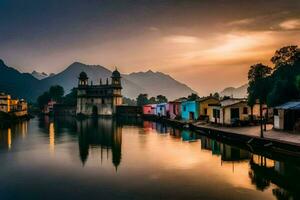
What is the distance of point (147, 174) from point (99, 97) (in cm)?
9842

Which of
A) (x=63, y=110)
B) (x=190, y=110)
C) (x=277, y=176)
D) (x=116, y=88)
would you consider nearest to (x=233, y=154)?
(x=277, y=176)

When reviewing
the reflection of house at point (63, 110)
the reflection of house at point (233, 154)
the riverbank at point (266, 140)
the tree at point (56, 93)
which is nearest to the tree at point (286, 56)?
the riverbank at point (266, 140)

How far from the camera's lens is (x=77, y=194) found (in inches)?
787

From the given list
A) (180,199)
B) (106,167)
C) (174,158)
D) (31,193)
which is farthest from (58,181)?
(174,158)

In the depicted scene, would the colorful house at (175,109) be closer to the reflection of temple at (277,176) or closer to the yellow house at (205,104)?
the yellow house at (205,104)

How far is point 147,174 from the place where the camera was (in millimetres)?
25016

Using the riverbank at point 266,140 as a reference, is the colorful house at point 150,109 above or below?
above

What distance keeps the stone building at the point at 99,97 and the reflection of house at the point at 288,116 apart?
84.5 metres

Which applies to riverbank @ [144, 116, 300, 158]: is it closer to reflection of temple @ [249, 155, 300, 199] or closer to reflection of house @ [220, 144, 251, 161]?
reflection of house @ [220, 144, 251, 161]

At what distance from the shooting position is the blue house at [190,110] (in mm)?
65188

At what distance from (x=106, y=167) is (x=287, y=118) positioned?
66.9 ft

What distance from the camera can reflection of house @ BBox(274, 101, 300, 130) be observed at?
35.3 m

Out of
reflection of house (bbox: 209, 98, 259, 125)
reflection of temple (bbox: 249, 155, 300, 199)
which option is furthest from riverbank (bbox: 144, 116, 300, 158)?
reflection of house (bbox: 209, 98, 259, 125)

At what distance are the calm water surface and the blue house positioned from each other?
26772 mm
